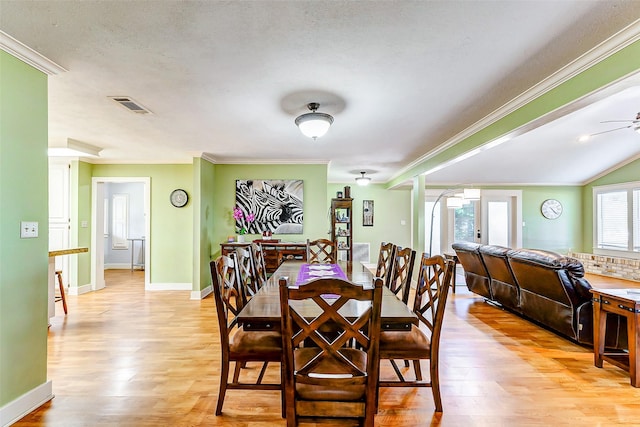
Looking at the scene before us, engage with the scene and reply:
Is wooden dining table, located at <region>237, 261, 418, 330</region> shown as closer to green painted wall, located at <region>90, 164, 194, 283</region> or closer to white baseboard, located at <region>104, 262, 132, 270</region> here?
green painted wall, located at <region>90, 164, 194, 283</region>

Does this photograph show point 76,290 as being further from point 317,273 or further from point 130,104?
point 317,273

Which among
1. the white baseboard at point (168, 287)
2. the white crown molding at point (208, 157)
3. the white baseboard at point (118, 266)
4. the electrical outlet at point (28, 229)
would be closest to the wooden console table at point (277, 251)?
the white baseboard at point (168, 287)

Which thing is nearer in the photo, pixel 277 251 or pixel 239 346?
pixel 239 346

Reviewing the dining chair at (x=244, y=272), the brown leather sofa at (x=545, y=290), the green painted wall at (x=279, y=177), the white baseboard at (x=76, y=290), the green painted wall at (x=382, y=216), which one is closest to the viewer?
the dining chair at (x=244, y=272)

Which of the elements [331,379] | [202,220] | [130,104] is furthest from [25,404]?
[202,220]

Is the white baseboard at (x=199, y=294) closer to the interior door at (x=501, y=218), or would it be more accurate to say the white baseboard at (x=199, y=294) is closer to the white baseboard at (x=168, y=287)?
the white baseboard at (x=168, y=287)

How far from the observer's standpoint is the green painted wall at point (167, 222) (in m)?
6.02

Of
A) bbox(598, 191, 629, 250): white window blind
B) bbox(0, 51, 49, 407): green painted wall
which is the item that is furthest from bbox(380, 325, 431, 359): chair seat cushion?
bbox(598, 191, 629, 250): white window blind

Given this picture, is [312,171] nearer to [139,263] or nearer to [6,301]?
[6,301]

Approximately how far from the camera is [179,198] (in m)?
6.04

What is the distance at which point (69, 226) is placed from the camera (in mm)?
5598

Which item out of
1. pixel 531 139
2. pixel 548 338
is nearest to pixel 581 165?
pixel 531 139

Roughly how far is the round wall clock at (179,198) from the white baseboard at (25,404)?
A: 395 cm

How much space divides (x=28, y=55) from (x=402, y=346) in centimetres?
297
